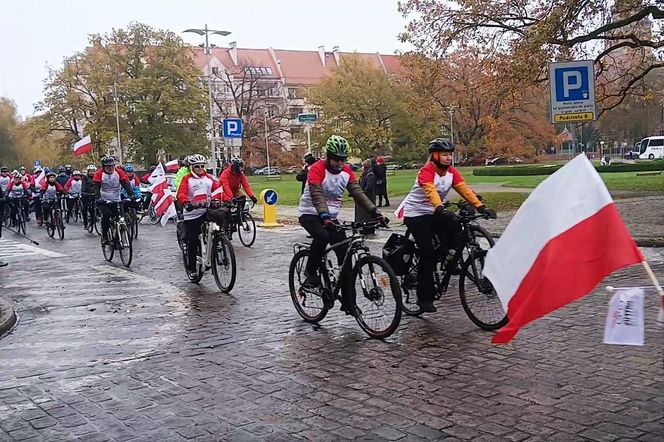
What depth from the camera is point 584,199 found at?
12.7 ft

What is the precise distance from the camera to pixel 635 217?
1770 centimetres

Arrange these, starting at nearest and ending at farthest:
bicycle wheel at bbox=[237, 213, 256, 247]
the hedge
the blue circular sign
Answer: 1. bicycle wheel at bbox=[237, 213, 256, 247]
2. the blue circular sign
3. the hedge

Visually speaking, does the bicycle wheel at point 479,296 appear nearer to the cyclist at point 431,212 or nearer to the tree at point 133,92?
the cyclist at point 431,212

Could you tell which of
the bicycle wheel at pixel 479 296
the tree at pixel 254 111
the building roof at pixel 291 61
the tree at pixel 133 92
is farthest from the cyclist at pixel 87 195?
the building roof at pixel 291 61

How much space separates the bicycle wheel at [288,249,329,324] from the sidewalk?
26.6ft

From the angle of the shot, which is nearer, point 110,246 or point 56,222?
point 110,246

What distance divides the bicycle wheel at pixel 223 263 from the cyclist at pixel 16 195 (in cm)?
1465

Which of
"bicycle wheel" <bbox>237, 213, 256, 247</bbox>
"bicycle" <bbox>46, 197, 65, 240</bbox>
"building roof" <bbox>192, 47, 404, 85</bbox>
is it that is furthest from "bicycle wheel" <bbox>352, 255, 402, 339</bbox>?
"building roof" <bbox>192, 47, 404, 85</bbox>

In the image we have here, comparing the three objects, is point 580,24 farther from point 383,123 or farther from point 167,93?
point 383,123

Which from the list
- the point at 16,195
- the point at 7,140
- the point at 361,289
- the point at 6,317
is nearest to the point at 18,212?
the point at 16,195

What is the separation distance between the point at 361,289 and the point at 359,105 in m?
64.3

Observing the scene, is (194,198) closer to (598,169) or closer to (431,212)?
(431,212)

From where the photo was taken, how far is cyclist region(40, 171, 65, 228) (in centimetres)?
2067

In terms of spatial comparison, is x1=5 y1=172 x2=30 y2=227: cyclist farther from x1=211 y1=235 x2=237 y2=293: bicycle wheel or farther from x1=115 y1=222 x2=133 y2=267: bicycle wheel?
x1=211 y1=235 x2=237 y2=293: bicycle wheel
